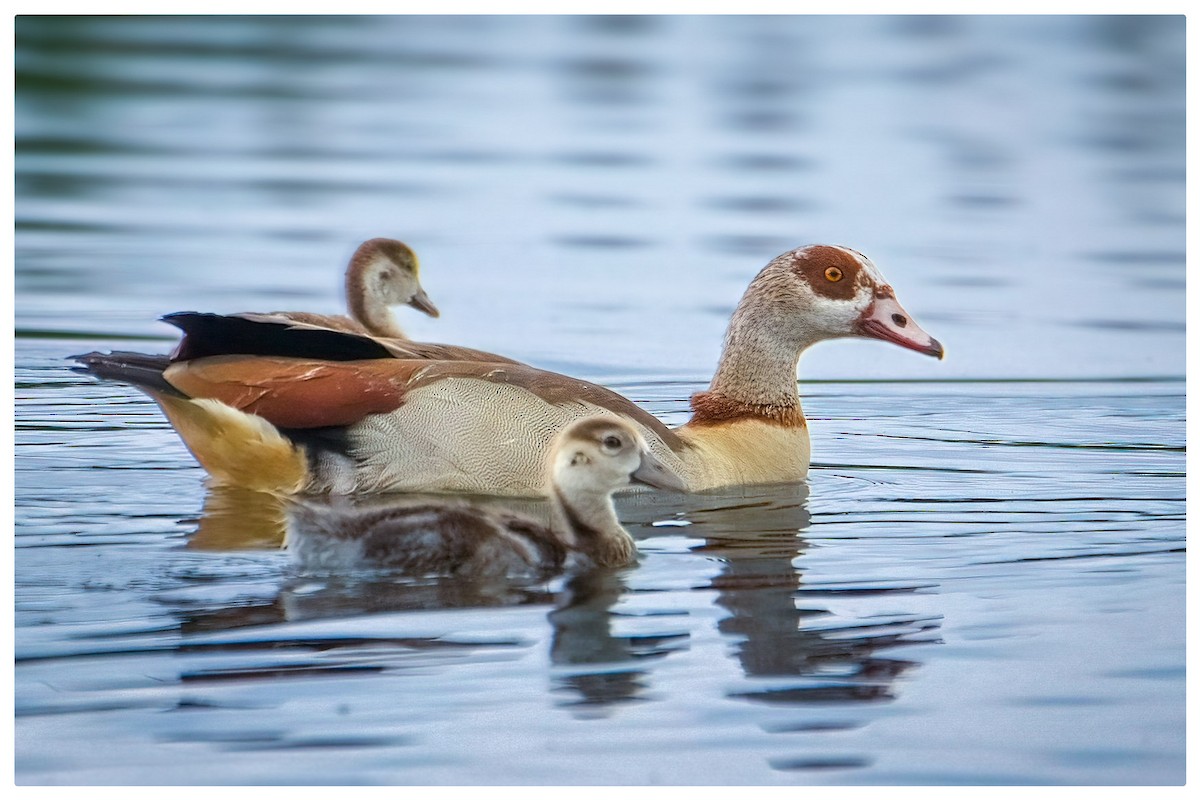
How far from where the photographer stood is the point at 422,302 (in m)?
12.4

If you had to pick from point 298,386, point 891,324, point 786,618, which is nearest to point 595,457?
point 786,618

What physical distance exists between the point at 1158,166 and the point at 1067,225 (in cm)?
389

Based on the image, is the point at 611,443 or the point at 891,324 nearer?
the point at 611,443

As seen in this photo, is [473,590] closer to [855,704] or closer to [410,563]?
[410,563]

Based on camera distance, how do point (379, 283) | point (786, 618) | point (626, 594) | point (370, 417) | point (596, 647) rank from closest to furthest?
point (596, 647) < point (786, 618) < point (626, 594) < point (370, 417) < point (379, 283)

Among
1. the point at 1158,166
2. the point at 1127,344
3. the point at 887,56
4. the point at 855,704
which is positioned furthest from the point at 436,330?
the point at 887,56

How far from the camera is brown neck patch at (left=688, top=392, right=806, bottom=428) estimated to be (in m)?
10.2

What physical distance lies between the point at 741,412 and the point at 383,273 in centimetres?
273

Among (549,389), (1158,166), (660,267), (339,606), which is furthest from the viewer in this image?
(1158,166)

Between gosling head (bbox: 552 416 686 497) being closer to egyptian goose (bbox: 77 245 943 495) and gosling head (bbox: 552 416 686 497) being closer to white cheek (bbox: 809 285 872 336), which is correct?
egyptian goose (bbox: 77 245 943 495)

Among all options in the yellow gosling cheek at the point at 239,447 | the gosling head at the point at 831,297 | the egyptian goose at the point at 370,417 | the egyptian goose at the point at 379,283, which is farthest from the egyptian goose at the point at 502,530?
the egyptian goose at the point at 379,283

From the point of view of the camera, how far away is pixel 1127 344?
1388 cm

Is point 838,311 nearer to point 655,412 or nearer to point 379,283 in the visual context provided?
point 655,412

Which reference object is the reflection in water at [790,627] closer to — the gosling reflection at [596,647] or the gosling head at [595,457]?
the gosling reflection at [596,647]
